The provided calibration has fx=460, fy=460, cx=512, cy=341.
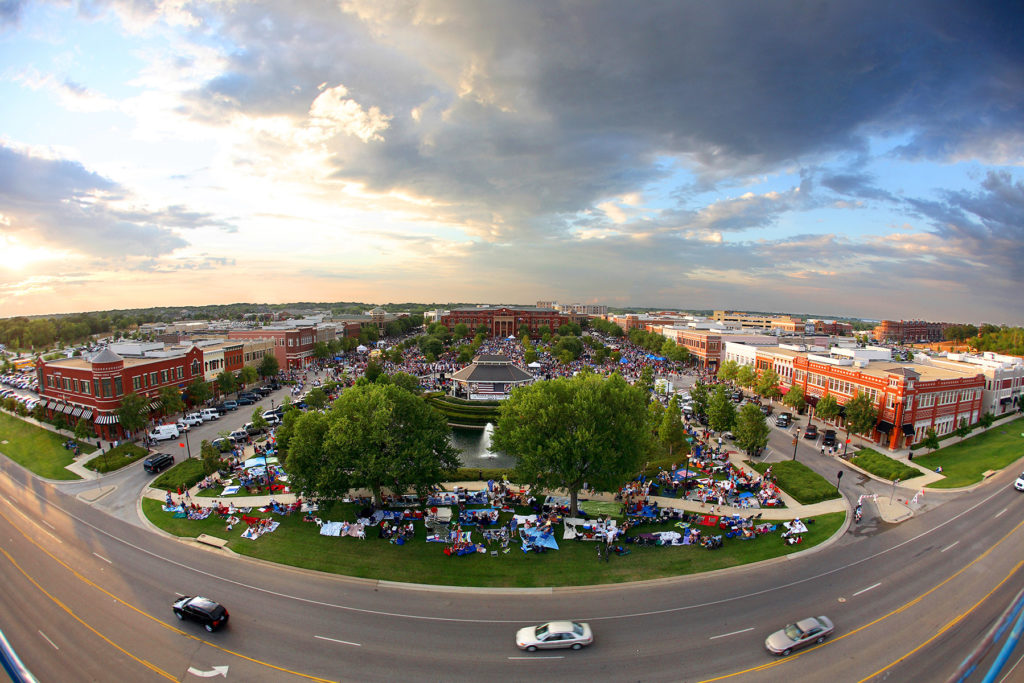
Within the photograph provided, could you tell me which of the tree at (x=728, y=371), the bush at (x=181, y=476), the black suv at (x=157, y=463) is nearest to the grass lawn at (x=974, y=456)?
the tree at (x=728, y=371)

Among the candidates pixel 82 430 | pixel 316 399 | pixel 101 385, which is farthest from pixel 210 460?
pixel 101 385

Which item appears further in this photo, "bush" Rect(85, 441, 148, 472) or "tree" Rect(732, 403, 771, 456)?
"tree" Rect(732, 403, 771, 456)

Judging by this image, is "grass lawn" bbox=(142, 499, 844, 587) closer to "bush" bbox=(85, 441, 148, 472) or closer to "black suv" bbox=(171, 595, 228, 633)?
"black suv" bbox=(171, 595, 228, 633)

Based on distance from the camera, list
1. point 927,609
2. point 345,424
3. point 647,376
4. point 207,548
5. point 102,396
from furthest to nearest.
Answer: point 647,376 → point 102,396 → point 345,424 → point 207,548 → point 927,609

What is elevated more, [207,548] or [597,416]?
[597,416]

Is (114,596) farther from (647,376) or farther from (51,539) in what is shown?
(647,376)

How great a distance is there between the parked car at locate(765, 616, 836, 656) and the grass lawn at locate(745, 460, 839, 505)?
52.0 feet

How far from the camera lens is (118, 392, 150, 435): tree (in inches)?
1736

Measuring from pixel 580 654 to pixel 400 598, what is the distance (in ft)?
28.6

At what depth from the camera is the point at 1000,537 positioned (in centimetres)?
2736

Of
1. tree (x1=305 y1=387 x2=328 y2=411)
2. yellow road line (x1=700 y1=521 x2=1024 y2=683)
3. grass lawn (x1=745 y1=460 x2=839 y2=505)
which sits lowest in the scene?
yellow road line (x1=700 y1=521 x2=1024 y2=683)

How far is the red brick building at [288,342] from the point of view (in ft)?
302

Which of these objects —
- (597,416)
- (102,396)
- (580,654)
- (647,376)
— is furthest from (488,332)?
(580,654)

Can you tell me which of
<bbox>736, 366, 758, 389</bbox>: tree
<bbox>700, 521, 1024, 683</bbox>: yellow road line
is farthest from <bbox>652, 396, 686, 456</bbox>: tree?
<bbox>736, 366, 758, 389</bbox>: tree
